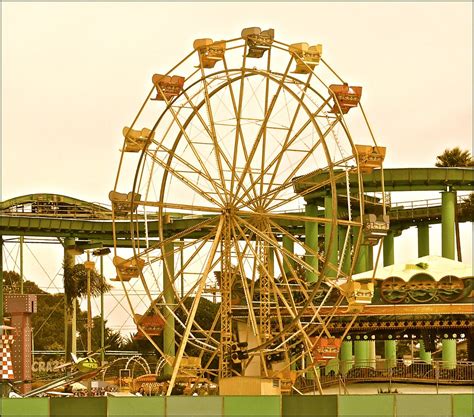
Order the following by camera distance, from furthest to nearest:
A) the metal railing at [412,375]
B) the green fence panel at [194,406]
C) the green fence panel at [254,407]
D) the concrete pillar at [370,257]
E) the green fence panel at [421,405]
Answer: the concrete pillar at [370,257], the metal railing at [412,375], the green fence panel at [194,406], the green fence panel at [254,407], the green fence panel at [421,405]

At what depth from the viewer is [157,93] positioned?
51.7m

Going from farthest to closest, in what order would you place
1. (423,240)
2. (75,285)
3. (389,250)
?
(75,285)
(389,250)
(423,240)

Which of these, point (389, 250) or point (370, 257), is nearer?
point (389, 250)

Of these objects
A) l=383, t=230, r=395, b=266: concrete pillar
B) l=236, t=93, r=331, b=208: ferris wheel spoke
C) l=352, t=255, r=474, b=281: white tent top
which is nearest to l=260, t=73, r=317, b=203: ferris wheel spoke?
l=236, t=93, r=331, b=208: ferris wheel spoke

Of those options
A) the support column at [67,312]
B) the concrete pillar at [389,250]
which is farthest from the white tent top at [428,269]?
the support column at [67,312]

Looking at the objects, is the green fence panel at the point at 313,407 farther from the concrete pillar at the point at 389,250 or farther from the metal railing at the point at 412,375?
the concrete pillar at the point at 389,250

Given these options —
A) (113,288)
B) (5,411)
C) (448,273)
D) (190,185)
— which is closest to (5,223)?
(113,288)

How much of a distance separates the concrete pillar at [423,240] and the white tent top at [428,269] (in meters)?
15.3

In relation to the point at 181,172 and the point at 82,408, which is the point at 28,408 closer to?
the point at 82,408

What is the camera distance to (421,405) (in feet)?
105

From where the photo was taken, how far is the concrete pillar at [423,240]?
265 feet

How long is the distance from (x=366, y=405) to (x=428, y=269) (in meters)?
32.1

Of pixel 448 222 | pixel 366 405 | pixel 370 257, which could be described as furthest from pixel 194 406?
pixel 370 257

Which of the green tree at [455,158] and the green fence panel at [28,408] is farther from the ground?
the green tree at [455,158]
